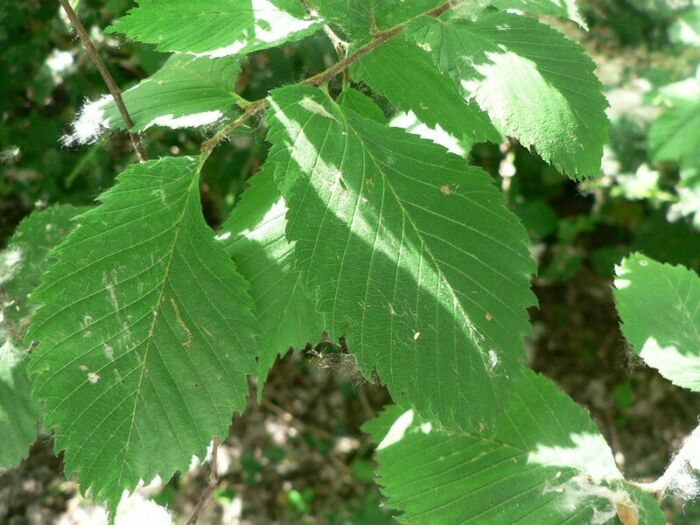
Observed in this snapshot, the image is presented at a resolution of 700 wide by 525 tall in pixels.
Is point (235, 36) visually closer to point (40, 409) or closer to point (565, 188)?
point (40, 409)

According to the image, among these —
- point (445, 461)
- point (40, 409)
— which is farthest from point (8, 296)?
point (445, 461)

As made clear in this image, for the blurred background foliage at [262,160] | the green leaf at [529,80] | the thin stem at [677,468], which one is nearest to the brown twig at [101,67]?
the green leaf at [529,80]

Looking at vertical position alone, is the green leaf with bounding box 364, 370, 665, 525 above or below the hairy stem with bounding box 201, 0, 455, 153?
below

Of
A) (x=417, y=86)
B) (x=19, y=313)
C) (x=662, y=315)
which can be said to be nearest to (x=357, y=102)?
(x=417, y=86)

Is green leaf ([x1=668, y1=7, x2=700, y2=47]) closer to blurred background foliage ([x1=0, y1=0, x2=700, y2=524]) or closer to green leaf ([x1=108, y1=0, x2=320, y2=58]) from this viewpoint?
blurred background foliage ([x1=0, y1=0, x2=700, y2=524])

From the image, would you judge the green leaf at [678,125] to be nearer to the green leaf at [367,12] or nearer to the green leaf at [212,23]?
the green leaf at [367,12]

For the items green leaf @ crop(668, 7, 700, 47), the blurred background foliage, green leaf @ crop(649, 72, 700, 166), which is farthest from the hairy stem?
green leaf @ crop(668, 7, 700, 47)
